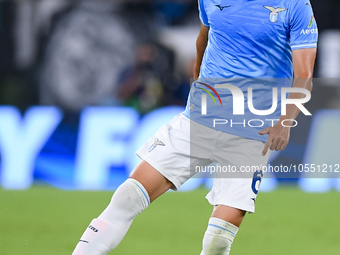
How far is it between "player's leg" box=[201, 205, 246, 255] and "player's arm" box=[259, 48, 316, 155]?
1.42 ft

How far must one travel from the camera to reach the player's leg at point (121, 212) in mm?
3592

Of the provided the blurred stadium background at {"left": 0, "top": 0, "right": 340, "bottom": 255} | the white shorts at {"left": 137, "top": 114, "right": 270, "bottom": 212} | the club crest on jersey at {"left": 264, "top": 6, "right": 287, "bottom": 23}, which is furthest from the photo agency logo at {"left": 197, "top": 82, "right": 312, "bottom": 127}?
the blurred stadium background at {"left": 0, "top": 0, "right": 340, "bottom": 255}

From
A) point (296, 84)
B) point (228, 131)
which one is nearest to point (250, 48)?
point (296, 84)

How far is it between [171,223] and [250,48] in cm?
327

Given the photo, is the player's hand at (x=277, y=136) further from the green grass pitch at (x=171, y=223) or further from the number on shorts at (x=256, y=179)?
the green grass pitch at (x=171, y=223)

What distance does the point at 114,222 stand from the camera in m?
3.64

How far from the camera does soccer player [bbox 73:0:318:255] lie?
3.67 meters

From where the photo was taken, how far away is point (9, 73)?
345 inches

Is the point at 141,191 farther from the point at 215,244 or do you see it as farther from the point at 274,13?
the point at 274,13

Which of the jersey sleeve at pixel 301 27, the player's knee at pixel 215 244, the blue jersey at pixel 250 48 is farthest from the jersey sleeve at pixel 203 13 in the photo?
the player's knee at pixel 215 244

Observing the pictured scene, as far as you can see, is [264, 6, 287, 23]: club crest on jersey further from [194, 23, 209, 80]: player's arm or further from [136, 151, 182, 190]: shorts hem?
[136, 151, 182, 190]: shorts hem

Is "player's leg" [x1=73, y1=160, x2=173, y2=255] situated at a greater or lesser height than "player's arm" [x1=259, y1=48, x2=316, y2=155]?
lesser

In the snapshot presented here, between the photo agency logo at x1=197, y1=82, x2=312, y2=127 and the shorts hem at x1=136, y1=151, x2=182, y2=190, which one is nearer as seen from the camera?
the shorts hem at x1=136, y1=151, x2=182, y2=190

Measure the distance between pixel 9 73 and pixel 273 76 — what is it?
218 inches
